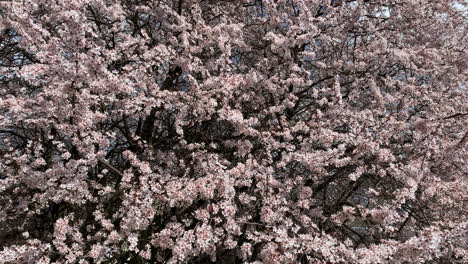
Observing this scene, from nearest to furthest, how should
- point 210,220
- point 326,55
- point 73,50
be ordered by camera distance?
point 73,50 < point 210,220 < point 326,55

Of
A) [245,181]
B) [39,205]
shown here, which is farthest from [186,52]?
[39,205]

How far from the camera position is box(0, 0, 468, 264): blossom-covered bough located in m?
5.14

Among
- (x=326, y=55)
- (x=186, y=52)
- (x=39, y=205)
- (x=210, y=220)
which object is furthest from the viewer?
(x=326, y=55)

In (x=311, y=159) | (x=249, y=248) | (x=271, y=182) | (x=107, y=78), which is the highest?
(x=107, y=78)

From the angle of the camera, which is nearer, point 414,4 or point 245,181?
point 245,181

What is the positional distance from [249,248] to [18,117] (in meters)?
3.46

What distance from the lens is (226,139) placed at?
6969mm

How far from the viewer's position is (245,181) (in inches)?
221

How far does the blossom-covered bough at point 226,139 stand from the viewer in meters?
5.14

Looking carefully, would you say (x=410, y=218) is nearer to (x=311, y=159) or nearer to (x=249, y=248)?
(x=311, y=159)

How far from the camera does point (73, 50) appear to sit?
5035mm

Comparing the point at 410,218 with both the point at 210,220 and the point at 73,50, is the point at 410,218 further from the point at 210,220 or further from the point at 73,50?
the point at 73,50

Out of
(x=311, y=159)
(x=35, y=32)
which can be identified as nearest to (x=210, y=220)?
(x=311, y=159)

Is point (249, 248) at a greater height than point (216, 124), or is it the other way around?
point (216, 124)
